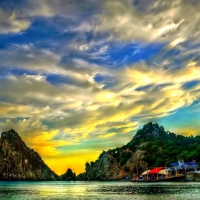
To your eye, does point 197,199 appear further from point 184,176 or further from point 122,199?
point 184,176

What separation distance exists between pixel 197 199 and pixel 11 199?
46.3m

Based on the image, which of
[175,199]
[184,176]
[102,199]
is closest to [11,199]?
[102,199]

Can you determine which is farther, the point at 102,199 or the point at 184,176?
the point at 184,176

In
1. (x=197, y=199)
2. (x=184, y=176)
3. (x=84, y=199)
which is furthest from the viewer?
(x=184, y=176)

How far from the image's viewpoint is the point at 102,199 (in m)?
75.9

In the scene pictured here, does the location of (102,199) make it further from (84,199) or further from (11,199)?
(11,199)

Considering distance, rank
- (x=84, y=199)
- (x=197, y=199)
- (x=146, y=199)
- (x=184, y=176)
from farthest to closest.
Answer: (x=184, y=176), (x=84, y=199), (x=146, y=199), (x=197, y=199)

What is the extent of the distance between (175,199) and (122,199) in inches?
510

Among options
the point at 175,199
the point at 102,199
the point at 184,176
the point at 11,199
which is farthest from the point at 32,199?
the point at 184,176

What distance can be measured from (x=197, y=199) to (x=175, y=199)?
492cm

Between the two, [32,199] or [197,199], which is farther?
[32,199]

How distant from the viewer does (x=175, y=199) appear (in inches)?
2734

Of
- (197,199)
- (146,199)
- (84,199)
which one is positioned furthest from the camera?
(84,199)

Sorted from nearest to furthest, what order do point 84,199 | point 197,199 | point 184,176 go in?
point 197,199
point 84,199
point 184,176
